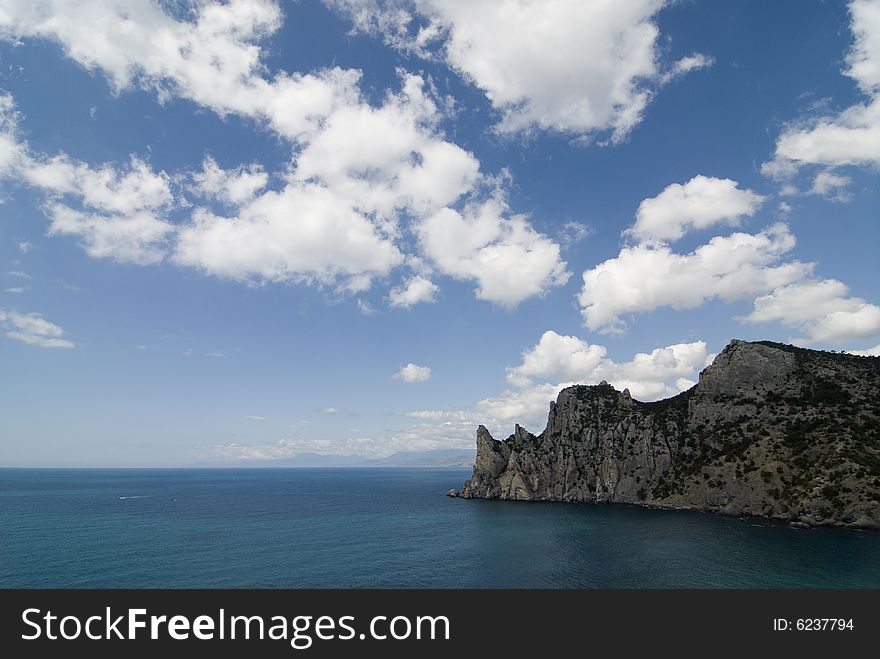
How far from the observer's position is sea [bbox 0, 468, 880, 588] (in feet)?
204

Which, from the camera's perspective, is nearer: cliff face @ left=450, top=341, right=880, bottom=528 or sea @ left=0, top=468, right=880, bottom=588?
sea @ left=0, top=468, right=880, bottom=588

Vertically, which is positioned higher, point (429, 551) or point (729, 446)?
point (729, 446)

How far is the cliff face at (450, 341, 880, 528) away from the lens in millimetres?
104375

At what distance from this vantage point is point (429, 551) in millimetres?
81625

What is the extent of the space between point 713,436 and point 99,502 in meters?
205

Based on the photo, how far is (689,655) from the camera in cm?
3150

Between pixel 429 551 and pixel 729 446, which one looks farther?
pixel 729 446

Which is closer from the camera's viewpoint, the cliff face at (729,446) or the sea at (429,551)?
the sea at (429,551)

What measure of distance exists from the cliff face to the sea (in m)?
10.4

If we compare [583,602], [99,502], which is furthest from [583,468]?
[99,502]

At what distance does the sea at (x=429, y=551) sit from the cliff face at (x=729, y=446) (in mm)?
10365

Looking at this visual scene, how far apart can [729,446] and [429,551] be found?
9513 centimetres

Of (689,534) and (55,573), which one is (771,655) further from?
(55,573)

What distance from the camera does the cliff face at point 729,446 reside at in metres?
104
